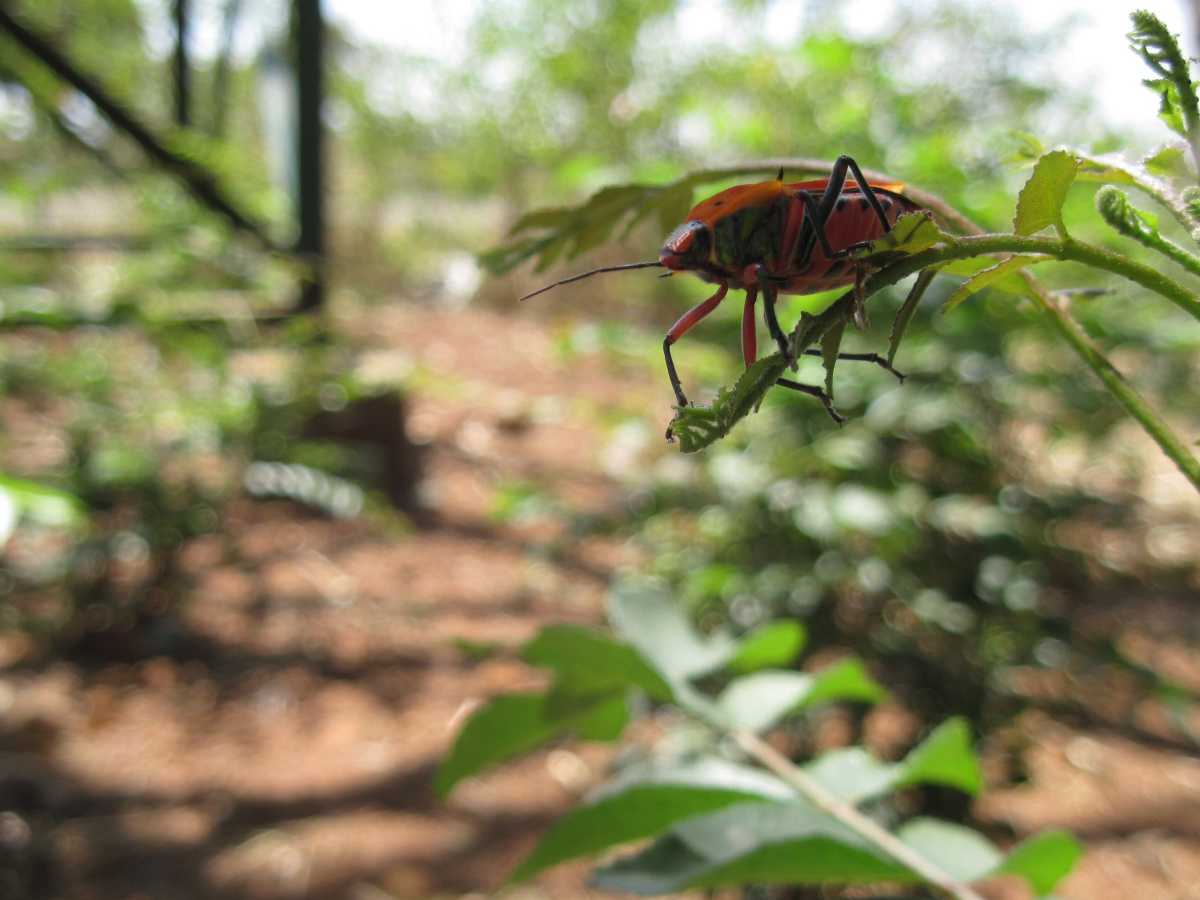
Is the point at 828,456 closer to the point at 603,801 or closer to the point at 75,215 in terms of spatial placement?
the point at 603,801

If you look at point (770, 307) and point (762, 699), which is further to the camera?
point (762, 699)

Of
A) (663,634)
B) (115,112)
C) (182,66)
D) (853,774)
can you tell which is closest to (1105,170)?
(853,774)

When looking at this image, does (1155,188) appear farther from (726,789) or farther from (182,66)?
(182,66)

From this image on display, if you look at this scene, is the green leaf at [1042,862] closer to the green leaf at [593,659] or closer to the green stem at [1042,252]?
the green leaf at [593,659]

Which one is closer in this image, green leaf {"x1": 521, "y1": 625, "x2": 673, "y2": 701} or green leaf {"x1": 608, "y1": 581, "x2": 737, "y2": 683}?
green leaf {"x1": 521, "y1": 625, "x2": 673, "y2": 701}

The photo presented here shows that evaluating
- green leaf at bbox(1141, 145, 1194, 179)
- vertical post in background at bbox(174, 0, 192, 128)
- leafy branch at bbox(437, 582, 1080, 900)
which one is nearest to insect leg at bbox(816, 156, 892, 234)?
green leaf at bbox(1141, 145, 1194, 179)

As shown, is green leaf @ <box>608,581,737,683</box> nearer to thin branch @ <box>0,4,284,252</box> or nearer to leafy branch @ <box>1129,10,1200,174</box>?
leafy branch @ <box>1129,10,1200,174</box>

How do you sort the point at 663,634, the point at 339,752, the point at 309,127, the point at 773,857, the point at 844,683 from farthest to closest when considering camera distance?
the point at 309,127 → the point at 339,752 → the point at 663,634 → the point at 844,683 → the point at 773,857

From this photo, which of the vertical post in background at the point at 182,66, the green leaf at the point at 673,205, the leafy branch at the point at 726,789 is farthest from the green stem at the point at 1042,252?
the vertical post in background at the point at 182,66
